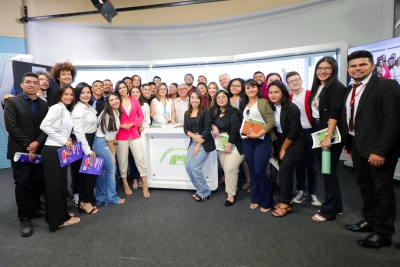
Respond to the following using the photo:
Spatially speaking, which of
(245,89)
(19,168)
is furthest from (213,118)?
(19,168)

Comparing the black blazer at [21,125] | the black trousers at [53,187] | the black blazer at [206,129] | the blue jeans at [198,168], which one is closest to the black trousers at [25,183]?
the black blazer at [21,125]

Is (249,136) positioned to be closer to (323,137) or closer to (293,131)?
(293,131)

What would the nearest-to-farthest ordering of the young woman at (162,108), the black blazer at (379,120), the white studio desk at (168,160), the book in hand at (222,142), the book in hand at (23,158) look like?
1. the black blazer at (379,120)
2. the book in hand at (23,158)
3. the book in hand at (222,142)
4. the white studio desk at (168,160)
5. the young woman at (162,108)

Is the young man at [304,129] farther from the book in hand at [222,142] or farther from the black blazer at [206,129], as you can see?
the black blazer at [206,129]

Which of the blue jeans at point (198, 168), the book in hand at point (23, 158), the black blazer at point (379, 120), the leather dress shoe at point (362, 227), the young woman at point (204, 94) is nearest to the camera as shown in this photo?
the black blazer at point (379, 120)

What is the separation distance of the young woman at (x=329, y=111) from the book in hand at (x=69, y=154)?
104 inches

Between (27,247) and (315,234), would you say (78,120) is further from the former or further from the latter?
(315,234)

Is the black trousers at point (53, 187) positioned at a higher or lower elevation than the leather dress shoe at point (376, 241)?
higher

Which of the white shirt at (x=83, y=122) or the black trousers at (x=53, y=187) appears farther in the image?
the white shirt at (x=83, y=122)

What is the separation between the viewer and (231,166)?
309 cm

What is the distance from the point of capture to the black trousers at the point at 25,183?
2.57 metres

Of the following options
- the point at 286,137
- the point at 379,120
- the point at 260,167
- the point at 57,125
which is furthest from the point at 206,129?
the point at 379,120

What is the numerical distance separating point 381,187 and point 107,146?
9.78 feet

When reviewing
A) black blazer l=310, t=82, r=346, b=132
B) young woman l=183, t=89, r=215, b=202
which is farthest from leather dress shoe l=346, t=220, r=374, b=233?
young woman l=183, t=89, r=215, b=202
